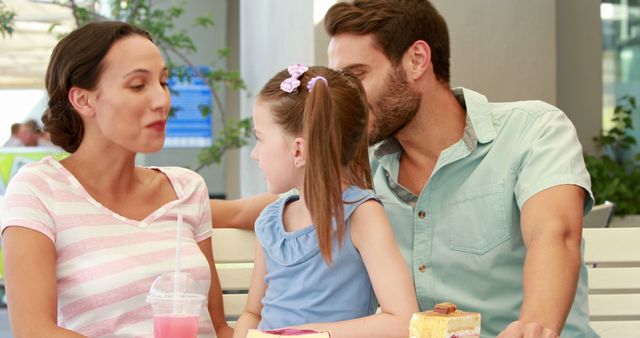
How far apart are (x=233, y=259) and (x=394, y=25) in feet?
2.34

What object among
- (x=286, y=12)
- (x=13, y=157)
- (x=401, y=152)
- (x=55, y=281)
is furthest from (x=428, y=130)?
(x=13, y=157)

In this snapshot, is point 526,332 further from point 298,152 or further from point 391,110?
point 391,110

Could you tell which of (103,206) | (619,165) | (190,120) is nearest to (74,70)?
(103,206)

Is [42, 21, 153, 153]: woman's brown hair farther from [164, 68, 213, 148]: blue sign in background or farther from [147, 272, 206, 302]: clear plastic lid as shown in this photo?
[164, 68, 213, 148]: blue sign in background

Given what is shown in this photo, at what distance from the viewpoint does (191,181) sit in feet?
7.83

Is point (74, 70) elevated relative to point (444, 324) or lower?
elevated

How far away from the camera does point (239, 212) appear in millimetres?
2496

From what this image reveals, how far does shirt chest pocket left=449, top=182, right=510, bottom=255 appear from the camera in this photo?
2.21m

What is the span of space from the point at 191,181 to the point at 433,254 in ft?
2.01

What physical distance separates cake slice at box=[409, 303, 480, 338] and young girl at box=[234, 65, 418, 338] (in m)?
0.41

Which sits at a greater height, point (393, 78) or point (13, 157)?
point (393, 78)

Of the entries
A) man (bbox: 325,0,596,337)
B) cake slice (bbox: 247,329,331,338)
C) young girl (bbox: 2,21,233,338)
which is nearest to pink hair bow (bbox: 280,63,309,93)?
young girl (bbox: 2,21,233,338)

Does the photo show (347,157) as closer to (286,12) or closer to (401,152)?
(401,152)

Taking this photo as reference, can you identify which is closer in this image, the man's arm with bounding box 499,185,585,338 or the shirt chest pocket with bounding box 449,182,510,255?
the man's arm with bounding box 499,185,585,338
